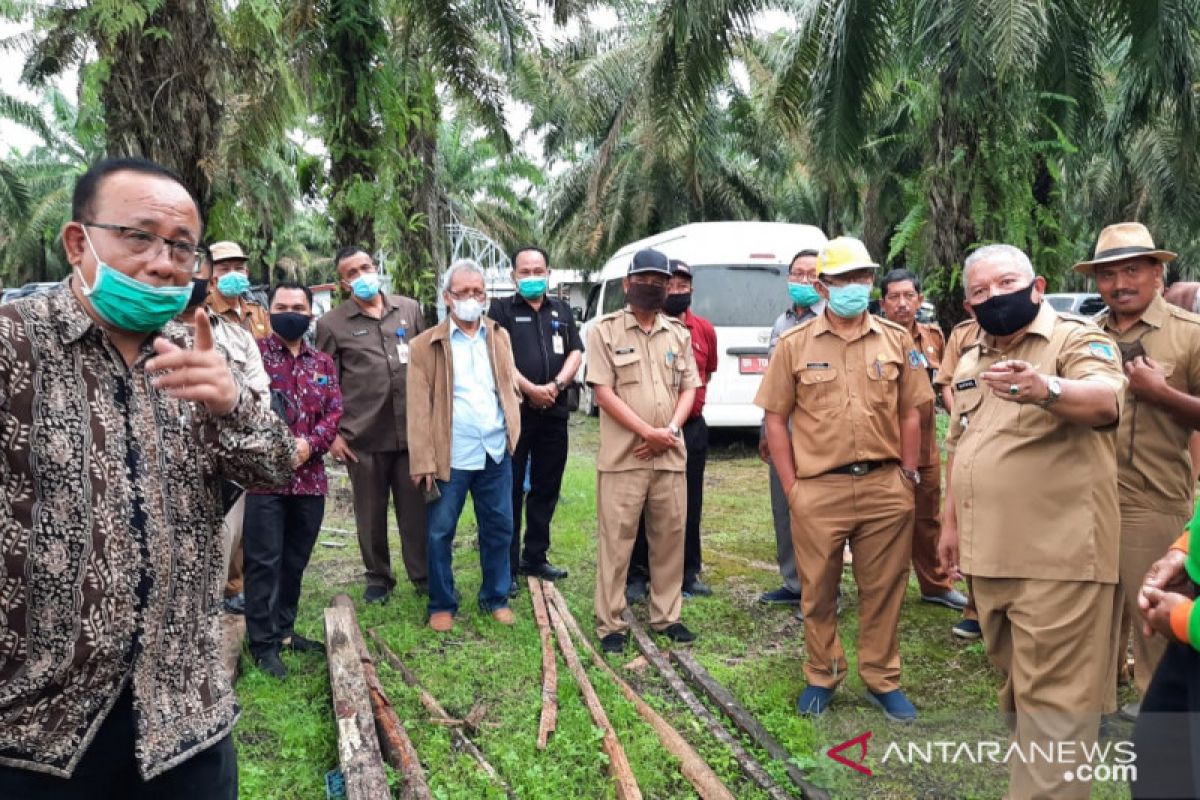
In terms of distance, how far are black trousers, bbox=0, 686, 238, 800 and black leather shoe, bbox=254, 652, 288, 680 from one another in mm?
2667

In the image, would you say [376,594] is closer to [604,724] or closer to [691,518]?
[691,518]

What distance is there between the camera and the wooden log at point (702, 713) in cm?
324

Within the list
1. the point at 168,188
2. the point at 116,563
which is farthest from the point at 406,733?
the point at 168,188

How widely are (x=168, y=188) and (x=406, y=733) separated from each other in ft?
8.57

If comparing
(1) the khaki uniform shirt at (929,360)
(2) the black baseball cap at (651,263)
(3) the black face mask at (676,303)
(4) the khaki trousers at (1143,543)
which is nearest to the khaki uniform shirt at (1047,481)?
(4) the khaki trousers at (1143,543)

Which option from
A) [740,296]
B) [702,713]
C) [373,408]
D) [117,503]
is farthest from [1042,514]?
[740,296]

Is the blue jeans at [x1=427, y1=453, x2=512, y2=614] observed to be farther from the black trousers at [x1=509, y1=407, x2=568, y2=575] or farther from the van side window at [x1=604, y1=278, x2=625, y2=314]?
the van side window at [x1=604, y1=278, x2=625, y2=314]

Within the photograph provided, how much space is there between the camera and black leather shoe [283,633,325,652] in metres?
4.62

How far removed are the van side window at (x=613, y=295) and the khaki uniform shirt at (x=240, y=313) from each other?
752 cm

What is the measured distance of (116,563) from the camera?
5.32 ft

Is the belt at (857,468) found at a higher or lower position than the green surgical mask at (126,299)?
lower

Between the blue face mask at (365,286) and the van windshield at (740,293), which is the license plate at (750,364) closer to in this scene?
the van windshield at (740,293)

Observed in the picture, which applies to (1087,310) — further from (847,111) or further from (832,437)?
(832,437)

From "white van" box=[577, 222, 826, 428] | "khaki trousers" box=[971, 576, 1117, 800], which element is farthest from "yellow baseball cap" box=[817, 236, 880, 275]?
"white van" box=[577, 222, 826, 428]
